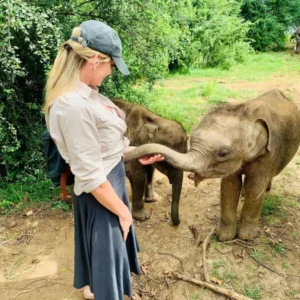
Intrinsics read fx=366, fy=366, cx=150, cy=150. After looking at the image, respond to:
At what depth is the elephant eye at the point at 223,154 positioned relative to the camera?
312cm

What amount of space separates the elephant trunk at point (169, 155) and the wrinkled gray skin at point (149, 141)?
0.89m

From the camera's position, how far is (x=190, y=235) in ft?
13.6

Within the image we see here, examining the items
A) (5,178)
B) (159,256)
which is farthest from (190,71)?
(159,256)

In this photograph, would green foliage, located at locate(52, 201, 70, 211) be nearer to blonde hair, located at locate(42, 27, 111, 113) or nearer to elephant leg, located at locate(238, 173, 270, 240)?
elephant leg, located at locate(238, 173, 270, 240)

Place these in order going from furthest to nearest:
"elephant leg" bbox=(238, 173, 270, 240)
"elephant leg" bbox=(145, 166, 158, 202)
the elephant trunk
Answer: "elephant leg" bbox=(145, 166, 158, 202)
"elephant leg" bbox=(238, 173, 270, 240)
the elephant trunk

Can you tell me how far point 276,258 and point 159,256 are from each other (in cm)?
118

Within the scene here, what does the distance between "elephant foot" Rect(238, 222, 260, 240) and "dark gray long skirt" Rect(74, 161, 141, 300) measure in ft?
5.55

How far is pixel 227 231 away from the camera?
3.92m

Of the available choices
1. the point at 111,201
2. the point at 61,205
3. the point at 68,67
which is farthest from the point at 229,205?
the point at 68,67

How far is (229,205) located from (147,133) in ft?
3.85

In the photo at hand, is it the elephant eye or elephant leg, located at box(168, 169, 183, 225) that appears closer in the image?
the elephant eye

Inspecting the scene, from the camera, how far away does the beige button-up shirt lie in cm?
187

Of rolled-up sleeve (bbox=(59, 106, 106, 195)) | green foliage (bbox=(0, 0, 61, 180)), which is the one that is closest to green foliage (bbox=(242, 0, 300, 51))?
green foliage (bbox=(0, 0, 61, 180))

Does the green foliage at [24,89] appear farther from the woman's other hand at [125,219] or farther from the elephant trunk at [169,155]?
the woman's other hand at [125,219]
